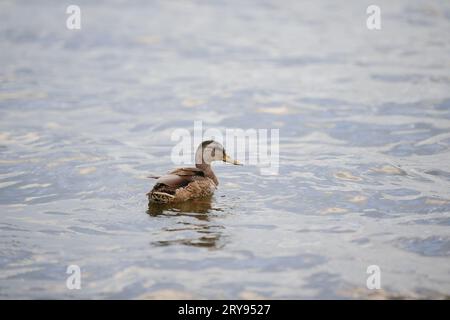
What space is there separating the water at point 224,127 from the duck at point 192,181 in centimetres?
20

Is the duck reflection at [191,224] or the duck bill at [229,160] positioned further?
the duck bill at [229,160]

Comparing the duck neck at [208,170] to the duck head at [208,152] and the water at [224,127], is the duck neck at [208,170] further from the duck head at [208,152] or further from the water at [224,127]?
the water at [224,127]

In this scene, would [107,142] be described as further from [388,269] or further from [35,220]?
[388,269]

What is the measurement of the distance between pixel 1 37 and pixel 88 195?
1048 centimetres

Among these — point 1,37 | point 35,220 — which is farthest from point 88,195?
point 1,37

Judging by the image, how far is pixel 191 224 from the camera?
9500mm

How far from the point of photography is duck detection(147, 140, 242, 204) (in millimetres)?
10117

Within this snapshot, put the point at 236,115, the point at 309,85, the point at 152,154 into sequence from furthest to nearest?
the point at 309,85 → the point at 236,115 → the point at 152,154

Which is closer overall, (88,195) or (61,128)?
(88,195)

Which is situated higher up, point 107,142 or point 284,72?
point 284,72

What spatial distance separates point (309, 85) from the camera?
56.0 feet

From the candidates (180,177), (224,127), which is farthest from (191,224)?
(224,127)

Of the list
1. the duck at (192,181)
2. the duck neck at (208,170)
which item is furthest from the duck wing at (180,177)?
the duck neck at (208,170)

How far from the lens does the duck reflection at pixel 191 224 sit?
891cm
